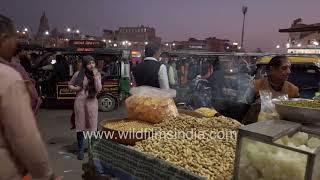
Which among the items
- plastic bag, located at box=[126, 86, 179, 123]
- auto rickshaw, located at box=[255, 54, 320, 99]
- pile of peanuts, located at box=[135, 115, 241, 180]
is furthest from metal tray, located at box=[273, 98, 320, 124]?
auto rickshaw, located at box=[255, 54, 320, 99]

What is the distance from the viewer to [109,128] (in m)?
3.03

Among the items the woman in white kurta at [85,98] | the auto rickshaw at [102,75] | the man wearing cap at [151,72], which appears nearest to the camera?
the man wearing cap at [151,72]

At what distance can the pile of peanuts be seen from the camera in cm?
240

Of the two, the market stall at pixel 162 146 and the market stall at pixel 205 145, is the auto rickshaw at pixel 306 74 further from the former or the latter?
the market stall at pixel 162 146

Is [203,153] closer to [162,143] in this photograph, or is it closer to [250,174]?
[162,143]

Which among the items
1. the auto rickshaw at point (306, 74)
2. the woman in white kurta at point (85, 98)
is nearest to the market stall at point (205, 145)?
the woman in white kurta at point (85, 98)

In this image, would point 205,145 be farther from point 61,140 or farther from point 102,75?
point 102,75

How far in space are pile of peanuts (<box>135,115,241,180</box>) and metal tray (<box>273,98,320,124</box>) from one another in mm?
551

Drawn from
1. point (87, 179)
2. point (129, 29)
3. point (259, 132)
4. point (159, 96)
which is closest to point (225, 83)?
point (159, 96)

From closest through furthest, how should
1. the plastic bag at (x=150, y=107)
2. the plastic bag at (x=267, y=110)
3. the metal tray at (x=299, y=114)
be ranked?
the metal tray at (x=299, y=114)
the plastic bag at (x=267, y=110)
the plastic bag at (x=150, y=107)

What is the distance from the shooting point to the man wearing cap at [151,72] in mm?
5082

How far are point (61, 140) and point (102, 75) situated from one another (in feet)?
15.4

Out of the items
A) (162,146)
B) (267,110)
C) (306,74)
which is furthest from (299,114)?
(306,74)

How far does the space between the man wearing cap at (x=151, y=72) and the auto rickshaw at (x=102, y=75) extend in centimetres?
693
